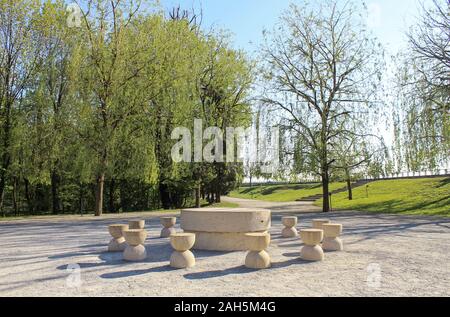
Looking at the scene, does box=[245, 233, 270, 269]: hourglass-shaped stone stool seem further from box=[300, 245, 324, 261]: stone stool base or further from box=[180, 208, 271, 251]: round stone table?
box=[180, 208, 271, 251]: round stone table

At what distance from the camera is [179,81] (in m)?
20.6

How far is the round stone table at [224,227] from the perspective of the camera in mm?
8281

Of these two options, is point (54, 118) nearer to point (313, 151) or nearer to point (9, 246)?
point (9, 246)

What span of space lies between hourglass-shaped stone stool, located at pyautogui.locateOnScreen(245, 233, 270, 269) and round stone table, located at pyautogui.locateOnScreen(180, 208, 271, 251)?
161 cm

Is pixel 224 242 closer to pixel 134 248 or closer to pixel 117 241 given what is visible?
pixel 134 248

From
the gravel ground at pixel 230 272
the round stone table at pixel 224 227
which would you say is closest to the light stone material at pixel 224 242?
the round stone table at pixel 224 227

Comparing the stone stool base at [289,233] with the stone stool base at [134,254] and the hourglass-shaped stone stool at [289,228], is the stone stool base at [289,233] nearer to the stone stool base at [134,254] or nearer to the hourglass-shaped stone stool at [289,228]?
the hourglass-shaped stone stool at [289,228]

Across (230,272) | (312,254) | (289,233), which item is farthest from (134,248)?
(289,233)

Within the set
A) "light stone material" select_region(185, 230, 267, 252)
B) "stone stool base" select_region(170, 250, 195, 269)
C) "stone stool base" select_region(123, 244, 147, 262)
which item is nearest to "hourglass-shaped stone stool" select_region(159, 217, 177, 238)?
"light stone material" select_region(185, 230, 267, 252)

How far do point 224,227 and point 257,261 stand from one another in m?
1.88

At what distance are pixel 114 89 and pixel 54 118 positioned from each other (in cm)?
340

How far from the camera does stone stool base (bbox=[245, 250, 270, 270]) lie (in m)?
6.52

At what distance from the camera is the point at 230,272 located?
6.27 m

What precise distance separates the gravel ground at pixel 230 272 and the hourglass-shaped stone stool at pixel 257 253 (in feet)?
0.63
